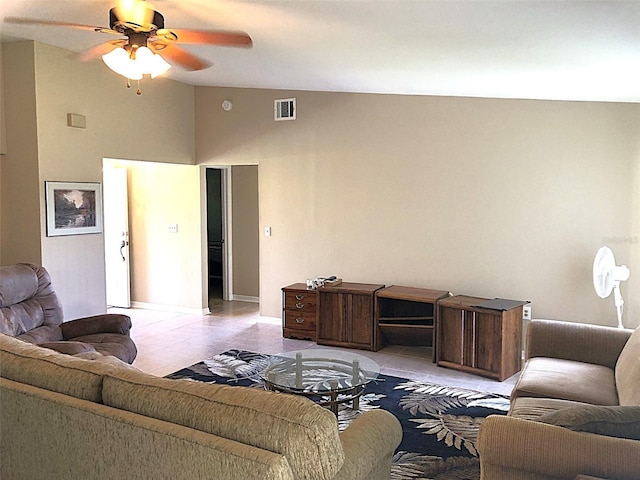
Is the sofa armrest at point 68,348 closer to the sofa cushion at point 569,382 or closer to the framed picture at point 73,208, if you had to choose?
the framed picture at point 73,208

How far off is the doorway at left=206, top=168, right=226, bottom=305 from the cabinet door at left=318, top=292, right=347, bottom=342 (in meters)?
2.86

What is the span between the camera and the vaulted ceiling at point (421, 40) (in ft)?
8.89

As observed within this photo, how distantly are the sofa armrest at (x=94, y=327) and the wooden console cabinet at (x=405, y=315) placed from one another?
2.40m

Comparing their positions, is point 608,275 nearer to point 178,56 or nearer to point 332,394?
point 332,394

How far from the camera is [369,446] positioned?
1.99m

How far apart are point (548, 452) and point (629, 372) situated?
1.24 m

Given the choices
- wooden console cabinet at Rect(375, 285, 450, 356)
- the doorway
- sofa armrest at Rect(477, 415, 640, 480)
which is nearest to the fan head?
wooden console cabinet at Rect(375, 285, 450, 356)

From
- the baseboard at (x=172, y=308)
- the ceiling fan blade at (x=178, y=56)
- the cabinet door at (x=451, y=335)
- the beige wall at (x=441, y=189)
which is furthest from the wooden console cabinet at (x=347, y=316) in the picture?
the ceiling fan blade at (x=178, y=56)

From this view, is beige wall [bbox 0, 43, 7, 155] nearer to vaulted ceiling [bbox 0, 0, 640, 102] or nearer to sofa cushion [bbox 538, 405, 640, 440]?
vaulted ceiling [bbox 0, 0, 640, 102]

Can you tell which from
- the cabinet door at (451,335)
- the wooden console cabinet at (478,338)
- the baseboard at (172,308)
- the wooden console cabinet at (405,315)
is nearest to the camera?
the wooden console cabinet at (478,338)

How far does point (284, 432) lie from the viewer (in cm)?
163

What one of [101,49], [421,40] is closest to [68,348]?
[101,49]

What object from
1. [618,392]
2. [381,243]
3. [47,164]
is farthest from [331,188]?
[618,392]

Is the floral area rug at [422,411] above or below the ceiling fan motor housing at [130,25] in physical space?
below
